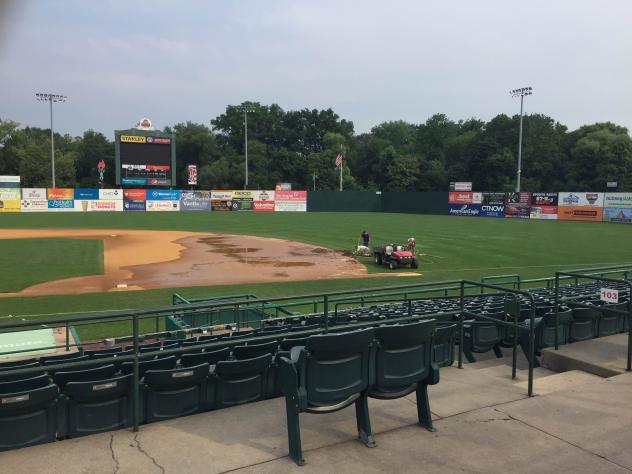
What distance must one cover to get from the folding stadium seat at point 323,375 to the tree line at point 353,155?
7561cm

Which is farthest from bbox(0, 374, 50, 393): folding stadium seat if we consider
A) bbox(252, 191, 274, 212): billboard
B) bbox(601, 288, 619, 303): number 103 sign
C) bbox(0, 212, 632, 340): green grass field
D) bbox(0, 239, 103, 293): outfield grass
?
bbox(252, 191, 274, 212): billboard

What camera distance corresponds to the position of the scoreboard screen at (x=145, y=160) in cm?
6288

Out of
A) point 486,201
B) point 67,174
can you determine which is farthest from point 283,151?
point 486,201

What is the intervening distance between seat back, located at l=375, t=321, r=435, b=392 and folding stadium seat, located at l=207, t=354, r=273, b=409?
64.5 inches

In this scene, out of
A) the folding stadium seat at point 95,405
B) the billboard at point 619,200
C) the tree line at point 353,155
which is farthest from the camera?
the tree line at point 353,155

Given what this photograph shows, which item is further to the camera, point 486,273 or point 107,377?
point 486,273

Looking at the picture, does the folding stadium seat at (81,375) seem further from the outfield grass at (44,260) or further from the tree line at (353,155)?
the tree line at (353,155)

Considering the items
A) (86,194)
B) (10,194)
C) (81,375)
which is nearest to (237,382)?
(81,375)

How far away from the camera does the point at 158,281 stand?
21.1m

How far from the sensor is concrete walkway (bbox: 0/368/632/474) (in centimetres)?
423

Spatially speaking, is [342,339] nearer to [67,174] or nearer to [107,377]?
[107,377]

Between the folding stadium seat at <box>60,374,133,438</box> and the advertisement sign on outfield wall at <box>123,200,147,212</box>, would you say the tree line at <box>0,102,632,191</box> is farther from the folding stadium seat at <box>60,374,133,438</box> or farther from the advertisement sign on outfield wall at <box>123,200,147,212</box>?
the folding stadium seat at <box>60,374,133,438</box>

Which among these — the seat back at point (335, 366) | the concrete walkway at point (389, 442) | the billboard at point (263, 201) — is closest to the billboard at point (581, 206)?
the billboard at point (263, 201)

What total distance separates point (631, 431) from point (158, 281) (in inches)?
739
